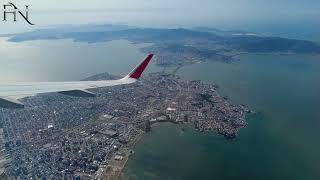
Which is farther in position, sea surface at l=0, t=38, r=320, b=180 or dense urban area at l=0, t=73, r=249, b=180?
sea surface at l=0, t=38, r=320, b=180

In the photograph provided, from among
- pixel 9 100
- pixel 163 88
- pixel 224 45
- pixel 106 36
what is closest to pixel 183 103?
pixel 163 88

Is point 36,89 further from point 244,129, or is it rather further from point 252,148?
point 244,129

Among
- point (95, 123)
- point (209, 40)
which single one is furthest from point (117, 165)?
point (209, 40)

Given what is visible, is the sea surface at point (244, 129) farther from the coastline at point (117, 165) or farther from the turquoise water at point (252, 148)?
the coastline at point (117, 165)

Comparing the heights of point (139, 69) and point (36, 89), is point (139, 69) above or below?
above

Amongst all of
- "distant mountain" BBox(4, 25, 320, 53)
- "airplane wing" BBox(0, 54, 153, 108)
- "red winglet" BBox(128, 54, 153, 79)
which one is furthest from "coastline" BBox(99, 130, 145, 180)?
"distant mountain" BBox(4, 25, 320, 53)

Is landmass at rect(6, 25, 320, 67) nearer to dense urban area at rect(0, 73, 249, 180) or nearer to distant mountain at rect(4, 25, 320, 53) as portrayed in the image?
distant mountain at rect(4, 25, 320, 53)
